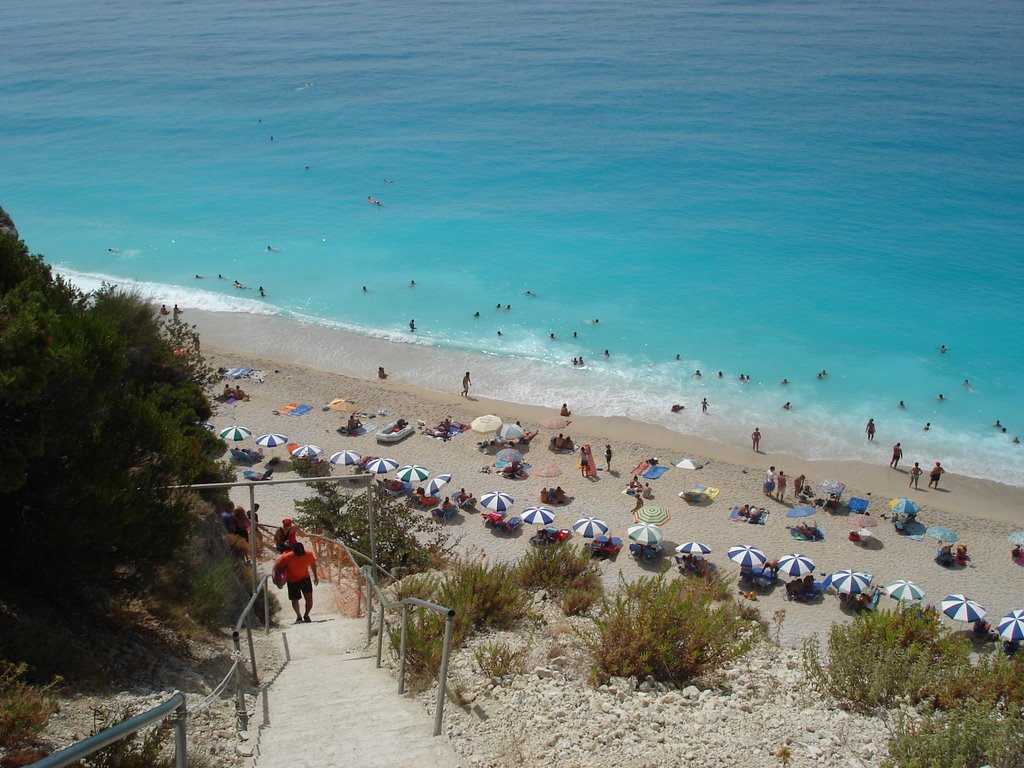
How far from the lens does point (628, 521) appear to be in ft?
70.8

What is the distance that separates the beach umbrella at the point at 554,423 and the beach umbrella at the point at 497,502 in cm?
641

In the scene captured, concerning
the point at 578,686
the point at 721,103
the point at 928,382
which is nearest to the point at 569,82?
the point at 721,103

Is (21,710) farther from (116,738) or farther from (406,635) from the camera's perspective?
(406,635)

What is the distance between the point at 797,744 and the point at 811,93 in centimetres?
Result: 8060

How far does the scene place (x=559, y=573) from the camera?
12867 millimetres

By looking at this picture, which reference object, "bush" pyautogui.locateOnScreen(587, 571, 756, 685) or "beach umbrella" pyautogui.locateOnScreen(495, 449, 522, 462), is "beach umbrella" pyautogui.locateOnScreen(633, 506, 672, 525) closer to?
"beach umbrella" pyautogui.locateOnScreen(495, 449, 522, 462)

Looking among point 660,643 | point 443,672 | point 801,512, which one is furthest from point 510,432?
point 443,672

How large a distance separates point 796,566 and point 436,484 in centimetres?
916

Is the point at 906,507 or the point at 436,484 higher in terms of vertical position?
the point at 906,507

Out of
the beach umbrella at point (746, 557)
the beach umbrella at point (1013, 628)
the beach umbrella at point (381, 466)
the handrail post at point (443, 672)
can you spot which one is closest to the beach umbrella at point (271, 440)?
the beach umbrella at point (381, 466)

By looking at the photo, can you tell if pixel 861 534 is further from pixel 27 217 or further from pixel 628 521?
pixel 27 217

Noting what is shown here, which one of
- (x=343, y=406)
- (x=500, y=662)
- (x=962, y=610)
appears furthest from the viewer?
(x=343, y=406)

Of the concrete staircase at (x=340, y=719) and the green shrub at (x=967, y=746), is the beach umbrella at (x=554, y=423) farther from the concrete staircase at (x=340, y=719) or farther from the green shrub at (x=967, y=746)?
the green shrub at (x=967, y=746)

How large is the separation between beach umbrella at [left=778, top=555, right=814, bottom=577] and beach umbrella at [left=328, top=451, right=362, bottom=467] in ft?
37.7
